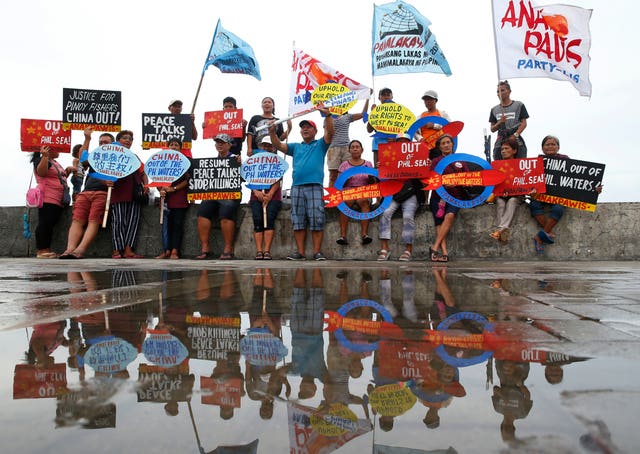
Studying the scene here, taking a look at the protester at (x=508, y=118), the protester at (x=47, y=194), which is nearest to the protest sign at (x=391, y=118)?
the protester at (x=508, y=118)

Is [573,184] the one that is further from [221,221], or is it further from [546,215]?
[221,221]

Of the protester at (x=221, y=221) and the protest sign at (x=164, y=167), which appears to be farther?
the protest sign at (x=164, y=167)

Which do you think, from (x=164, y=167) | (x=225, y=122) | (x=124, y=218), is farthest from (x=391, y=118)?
(x=124, y=218)

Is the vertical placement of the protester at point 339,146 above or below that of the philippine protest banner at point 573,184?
above

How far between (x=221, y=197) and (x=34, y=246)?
376 cm

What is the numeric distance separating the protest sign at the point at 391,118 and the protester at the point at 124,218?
4.04m

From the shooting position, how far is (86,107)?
9.67 m

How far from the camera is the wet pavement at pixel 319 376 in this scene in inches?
40.4

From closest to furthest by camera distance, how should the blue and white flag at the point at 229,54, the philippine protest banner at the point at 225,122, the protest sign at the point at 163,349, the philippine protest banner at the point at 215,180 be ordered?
the protest sign at the point at 163,349, the philippine protest banner at the point at 215,180, the philippine protest banner at the point at 225,122, the blue and white flag at the point at 229,54

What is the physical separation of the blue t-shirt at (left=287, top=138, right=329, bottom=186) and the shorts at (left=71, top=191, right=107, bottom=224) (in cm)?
319

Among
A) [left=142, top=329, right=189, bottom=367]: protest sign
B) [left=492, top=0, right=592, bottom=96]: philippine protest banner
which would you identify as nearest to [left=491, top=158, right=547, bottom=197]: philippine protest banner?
[left=492, top=0, right=592, bottom=96]: philippine protest banner

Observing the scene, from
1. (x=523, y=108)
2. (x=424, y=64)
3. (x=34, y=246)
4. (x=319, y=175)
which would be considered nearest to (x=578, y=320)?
(x=319, y=175)

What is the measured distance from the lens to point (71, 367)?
1.54 metres

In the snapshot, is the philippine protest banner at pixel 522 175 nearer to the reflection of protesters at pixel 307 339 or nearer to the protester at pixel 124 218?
the reflection of protesters at pixel 307 339
